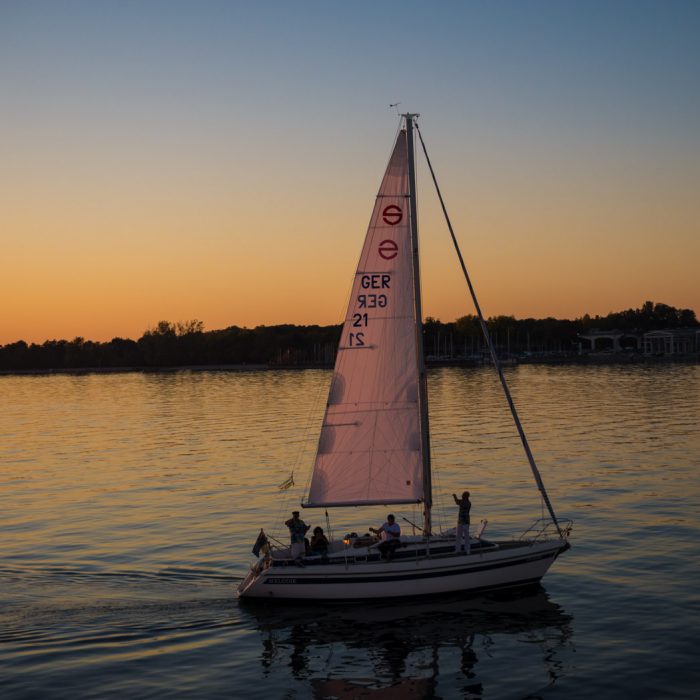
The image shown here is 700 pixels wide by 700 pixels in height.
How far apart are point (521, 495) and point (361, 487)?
24.6 meters

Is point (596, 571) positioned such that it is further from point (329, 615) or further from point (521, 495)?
point (521, 495)

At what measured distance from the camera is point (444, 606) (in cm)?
3262

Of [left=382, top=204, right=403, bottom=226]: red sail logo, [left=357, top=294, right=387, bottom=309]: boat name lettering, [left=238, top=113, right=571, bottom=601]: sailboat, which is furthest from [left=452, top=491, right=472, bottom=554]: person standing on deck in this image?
[left=382, top=204, right=403, bottom=226]: red sail logo

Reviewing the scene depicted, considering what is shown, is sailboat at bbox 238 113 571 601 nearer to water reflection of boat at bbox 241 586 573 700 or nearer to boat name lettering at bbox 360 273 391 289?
boat name lettering at bbox 360 273 391 289

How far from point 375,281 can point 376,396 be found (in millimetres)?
4084

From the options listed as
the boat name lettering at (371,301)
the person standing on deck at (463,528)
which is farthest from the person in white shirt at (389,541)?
the boat name lettering at (371,301)

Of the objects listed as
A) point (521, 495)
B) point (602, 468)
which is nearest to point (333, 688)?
point (521, 495)

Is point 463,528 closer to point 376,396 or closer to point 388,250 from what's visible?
point 376,396

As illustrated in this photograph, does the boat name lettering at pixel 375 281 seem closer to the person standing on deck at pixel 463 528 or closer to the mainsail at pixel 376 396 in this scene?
the mainsail at pixel 376 396

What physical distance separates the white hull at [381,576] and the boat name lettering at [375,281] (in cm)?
914

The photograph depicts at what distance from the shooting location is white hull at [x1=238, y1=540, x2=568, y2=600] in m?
31.9

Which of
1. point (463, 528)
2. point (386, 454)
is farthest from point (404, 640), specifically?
point (386, 454)

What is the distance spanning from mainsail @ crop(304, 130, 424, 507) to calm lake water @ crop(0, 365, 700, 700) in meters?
4.34

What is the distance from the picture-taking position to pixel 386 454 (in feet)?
109
